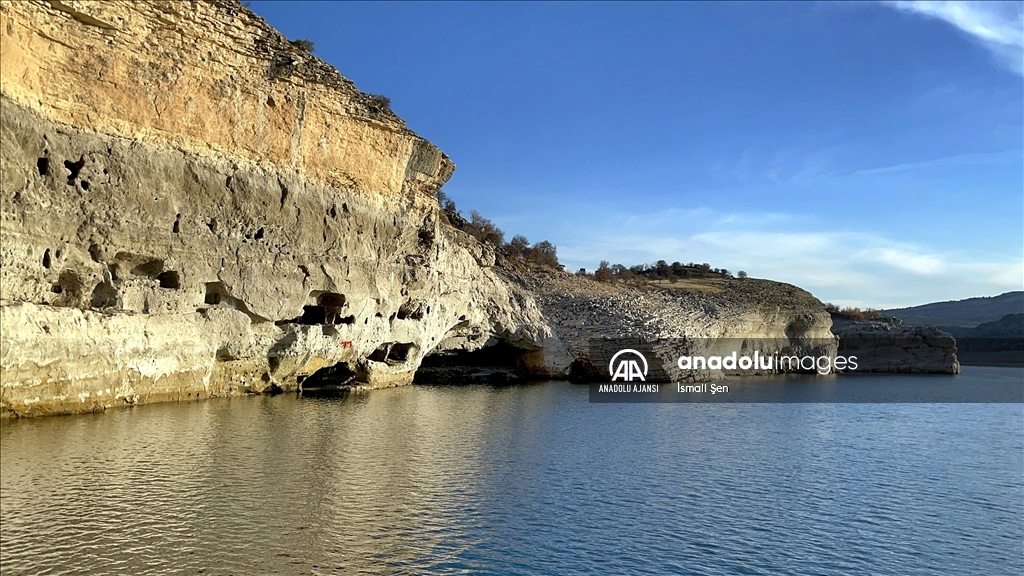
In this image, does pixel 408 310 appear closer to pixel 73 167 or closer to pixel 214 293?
pixel 214 293

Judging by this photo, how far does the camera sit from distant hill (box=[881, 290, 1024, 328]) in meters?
99.9

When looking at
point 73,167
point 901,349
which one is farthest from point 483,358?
point 901,349

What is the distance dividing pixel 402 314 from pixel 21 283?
36.6 ft

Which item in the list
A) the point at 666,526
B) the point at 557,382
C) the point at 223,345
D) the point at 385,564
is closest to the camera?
the point at 385,564

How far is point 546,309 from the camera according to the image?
2844 cm

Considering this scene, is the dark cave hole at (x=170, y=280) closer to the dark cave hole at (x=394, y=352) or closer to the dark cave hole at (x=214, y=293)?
the dark cave hole at (x=214, y=293)

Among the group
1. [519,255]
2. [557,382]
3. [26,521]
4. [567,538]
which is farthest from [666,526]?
[519,255]

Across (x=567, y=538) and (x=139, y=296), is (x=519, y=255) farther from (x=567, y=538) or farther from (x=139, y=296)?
(x=567, y=538)

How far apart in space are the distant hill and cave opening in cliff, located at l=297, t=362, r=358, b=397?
98208 millimetres

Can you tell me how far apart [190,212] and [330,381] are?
730cm

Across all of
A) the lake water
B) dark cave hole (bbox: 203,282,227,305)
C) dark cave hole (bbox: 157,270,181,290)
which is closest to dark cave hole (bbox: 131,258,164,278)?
dark cave hole (bbox: 157,270,181,290)

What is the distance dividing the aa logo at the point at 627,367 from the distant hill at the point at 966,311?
285ft

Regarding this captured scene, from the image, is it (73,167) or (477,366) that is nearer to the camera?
(73,167)

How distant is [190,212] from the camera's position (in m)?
14.3
